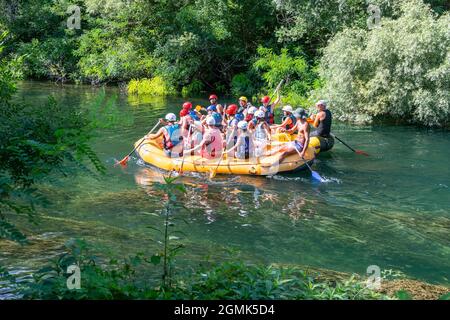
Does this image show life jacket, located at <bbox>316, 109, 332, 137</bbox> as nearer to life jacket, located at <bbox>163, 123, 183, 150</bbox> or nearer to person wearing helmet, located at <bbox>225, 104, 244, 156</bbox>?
person wearing helmet, located at <bbox>225, 104, 244, 156</bbox>

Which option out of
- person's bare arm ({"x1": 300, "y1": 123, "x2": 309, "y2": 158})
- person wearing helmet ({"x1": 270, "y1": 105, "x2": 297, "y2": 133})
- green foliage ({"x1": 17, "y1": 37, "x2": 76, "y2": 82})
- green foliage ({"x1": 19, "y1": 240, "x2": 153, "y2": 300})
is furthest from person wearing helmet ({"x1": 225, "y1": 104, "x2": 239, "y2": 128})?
green foliage ({"x1": 17, "y1": 37, "x2": 76, "y2": 82})

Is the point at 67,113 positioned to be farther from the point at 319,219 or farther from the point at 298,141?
the point at 298,141

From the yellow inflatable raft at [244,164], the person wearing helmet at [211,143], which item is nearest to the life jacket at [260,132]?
the yellow inflatable raft at [244,164]

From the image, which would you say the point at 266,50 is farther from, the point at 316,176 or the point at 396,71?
the point at 316,176

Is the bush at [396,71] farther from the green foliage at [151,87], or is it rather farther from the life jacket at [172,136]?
the green foliage at [151,87]

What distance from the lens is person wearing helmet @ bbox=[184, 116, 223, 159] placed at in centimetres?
1290

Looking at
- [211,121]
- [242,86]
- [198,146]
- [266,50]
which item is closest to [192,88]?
[242,86]

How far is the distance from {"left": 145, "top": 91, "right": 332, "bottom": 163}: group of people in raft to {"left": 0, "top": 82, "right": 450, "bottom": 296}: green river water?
2.26ft

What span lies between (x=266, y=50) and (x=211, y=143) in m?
13.2

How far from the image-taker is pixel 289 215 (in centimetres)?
999

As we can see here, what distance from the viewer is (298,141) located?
42.1 feet

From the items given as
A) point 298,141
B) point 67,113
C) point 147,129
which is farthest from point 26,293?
point 147,129

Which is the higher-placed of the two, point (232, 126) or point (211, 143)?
point (232, 126)
